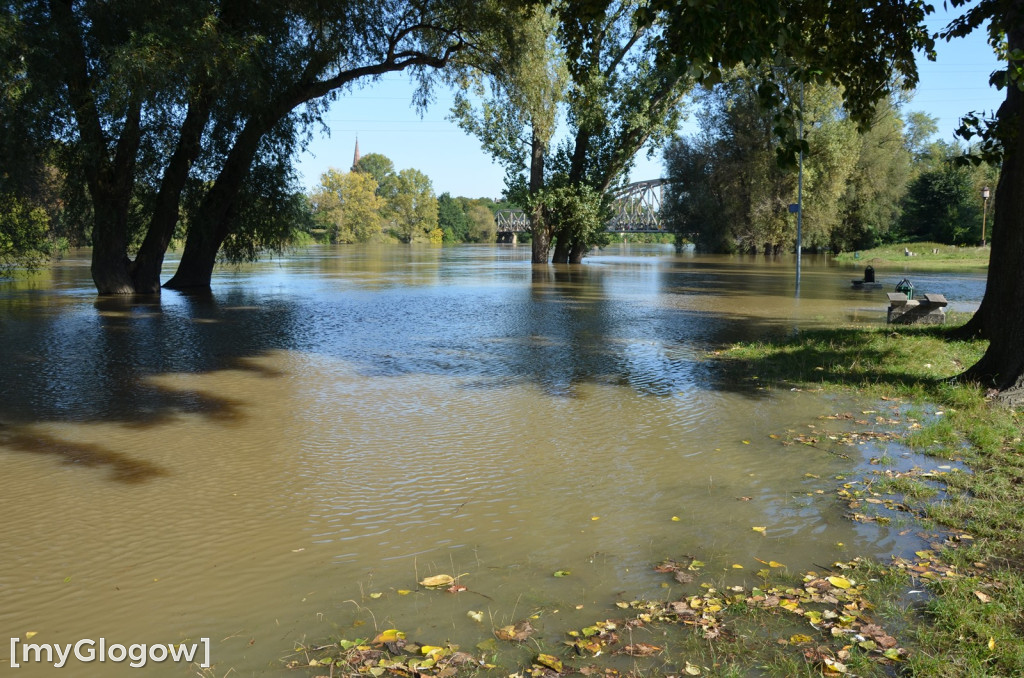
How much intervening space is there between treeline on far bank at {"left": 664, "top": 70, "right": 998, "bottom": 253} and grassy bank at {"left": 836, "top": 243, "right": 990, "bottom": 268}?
286 centimetres

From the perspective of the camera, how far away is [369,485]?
20.5 feet

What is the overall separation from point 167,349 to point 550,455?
29.3ft

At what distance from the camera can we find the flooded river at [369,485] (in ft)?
13.6

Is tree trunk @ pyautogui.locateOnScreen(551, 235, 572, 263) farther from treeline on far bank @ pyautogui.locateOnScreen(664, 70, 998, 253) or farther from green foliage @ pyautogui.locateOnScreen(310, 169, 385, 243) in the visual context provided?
green foliage @ pyautogui.locateOnScreen(310, 169, 385, 243)

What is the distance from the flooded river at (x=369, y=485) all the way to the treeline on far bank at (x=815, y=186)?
33435 millimetres

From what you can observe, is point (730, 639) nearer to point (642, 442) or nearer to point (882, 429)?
point (642, 442)

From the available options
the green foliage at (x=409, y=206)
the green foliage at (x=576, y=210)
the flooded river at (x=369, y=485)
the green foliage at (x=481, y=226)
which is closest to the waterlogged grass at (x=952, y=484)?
the flooded river at (x=369, y=485)

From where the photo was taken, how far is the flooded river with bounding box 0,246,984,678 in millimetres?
4148

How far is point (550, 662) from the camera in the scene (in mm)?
3467

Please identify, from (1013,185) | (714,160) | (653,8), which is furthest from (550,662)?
(714,160)

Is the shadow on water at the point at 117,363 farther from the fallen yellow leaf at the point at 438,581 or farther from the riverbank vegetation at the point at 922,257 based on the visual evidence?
the riverbank vegetation at the point at 922,257

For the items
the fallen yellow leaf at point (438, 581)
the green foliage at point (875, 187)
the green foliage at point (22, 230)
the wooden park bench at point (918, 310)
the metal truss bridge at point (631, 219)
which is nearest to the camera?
the fallen yellow leaf at point (438, 581)

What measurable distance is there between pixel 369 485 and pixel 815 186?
47.4 metres

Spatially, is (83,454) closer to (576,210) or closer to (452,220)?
(576,210)
